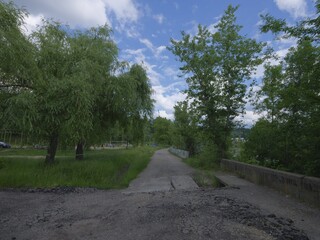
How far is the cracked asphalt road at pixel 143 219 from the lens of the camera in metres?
4.71

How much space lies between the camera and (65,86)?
11.6 metres

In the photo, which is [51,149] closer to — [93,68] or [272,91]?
[93,68]

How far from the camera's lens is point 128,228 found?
5.07m

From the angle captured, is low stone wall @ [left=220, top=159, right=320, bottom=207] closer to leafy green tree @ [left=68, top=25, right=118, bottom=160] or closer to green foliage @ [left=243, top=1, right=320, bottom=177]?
green foliage @ [left=243, top=1, right=320, bottom=177]

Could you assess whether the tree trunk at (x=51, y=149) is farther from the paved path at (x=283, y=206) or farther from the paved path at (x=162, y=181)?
the paved path at (x=283, y=206)

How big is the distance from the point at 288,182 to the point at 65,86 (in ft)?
29.3

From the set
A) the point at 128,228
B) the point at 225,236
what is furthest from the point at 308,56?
the point at 128,228

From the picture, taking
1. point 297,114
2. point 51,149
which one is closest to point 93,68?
point 51,149

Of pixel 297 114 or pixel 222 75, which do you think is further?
pixel 222 75

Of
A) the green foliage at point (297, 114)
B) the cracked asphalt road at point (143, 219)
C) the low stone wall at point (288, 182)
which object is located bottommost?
the cracked asphalt road at point (143, 219)

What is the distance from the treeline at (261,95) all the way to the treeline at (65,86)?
3786 millimetres

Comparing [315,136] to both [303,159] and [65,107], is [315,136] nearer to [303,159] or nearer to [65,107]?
[303,159]

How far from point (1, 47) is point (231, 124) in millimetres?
13550

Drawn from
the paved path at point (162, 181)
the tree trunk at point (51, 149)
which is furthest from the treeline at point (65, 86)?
the paved path at point (162, 181)
